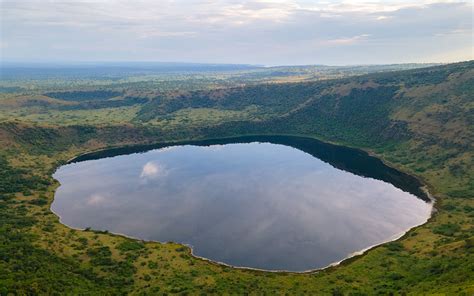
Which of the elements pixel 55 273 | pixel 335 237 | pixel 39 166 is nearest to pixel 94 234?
pixel 55 273

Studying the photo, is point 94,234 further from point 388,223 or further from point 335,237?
point 388,223

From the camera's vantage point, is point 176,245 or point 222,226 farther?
point 222,226

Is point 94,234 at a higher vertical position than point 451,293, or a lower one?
lower

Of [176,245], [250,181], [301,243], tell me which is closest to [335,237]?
[301,243]

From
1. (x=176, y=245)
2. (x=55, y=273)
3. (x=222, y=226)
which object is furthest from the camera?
(x=222, y=226)

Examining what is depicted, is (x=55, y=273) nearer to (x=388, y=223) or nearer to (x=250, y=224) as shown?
(x=250, y=224)

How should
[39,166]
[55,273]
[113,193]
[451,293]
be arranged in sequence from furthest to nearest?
1. [39,166]
2. [113,193]
3. [55,273]
4. [451,293]
